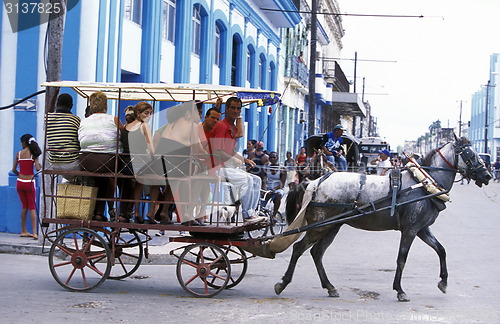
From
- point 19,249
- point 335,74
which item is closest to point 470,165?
point 19,249

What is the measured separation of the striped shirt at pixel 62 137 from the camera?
27.6 ft

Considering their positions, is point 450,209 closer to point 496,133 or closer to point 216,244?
point 216,244

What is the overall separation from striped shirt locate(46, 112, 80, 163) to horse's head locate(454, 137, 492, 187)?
4637 millimetres

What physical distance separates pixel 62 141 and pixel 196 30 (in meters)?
11.5

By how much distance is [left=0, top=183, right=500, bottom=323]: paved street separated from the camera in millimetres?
7098

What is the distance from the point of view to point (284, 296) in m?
8.38

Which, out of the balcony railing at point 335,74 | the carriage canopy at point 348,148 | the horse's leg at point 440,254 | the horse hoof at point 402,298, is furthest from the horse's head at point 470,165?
the balcony railing at point 335,74

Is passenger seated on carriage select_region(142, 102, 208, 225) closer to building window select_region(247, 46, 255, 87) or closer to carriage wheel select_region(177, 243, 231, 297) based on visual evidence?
carriage wheel select_region(177, 243, 231, 297)

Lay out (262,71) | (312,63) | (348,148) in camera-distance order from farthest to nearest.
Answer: (262,71) → (312,63) → (348,148)

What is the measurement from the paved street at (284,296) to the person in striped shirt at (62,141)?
1.44m

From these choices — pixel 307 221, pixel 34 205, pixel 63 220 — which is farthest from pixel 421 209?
pixel 34 205

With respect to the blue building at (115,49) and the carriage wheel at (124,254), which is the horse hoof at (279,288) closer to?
the blue building at (115,49)

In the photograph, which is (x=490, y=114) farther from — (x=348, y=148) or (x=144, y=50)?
(x=144, y=50)

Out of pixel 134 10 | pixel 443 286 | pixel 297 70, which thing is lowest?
pixel 443 286
